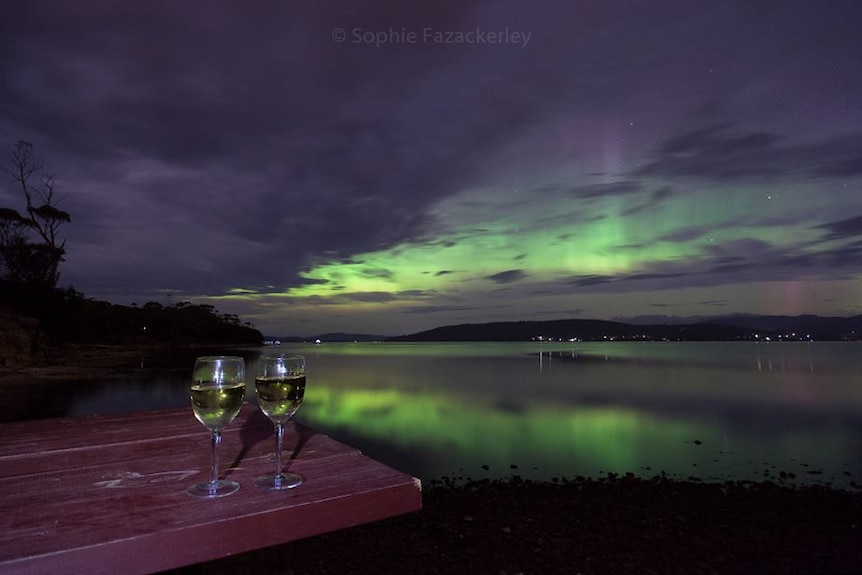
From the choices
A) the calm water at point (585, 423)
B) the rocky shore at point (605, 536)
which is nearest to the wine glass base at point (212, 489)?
the rocky shore at point (605, 536)

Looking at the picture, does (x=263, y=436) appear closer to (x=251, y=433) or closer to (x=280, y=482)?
(x=251, y=433)

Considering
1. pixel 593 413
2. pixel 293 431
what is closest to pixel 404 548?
pixel 293 431

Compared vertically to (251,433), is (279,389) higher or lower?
higher

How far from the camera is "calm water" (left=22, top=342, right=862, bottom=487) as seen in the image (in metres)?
13.3

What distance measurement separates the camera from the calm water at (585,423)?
1331cm

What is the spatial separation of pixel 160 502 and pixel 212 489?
0.40 feet

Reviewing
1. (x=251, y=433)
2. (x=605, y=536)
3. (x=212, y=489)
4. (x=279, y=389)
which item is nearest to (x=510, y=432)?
(x=605, y=536)

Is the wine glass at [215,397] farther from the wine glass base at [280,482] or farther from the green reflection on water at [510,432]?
the green reflection on water at [510,432]

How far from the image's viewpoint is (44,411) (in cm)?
1833

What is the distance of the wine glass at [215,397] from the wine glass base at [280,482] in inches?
2.5

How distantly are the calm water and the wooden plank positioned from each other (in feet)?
37.1

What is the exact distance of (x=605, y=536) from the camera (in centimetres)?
695

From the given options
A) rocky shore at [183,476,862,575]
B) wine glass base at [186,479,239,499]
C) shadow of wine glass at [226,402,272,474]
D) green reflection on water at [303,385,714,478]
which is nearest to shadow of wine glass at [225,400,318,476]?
shadow of wine glass at [226,402,272,474]

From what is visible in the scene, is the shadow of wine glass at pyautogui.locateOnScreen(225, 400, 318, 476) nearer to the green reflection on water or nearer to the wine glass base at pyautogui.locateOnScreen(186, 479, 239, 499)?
the wine glass base at pyautogui.locateOnScreen(186, 479, 239, 499)
